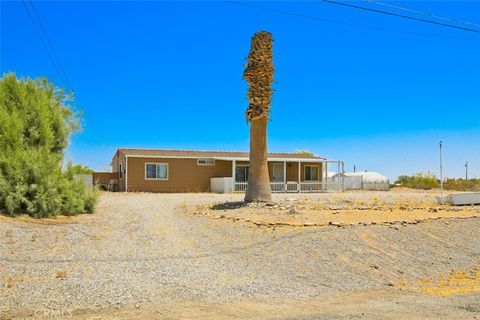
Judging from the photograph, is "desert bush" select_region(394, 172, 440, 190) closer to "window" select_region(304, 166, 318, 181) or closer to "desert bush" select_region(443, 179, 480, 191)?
"desert bush" select_region(443, 179, 480, 191)

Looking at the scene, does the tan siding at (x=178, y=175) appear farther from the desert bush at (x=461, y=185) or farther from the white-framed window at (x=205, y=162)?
the desert bush at (x=461, y=185)

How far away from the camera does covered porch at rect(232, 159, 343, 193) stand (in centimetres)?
3475

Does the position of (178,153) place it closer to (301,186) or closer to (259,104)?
(301,186)

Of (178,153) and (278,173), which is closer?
(178,153)

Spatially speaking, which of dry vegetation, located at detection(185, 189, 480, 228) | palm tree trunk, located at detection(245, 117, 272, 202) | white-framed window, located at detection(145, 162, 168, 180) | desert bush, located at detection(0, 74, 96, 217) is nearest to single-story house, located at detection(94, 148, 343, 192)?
white-framed window, located at detection(145, 162, 168, 180)

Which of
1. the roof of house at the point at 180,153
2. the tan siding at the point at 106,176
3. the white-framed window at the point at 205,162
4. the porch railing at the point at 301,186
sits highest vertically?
the roof of house at the point at 180,153

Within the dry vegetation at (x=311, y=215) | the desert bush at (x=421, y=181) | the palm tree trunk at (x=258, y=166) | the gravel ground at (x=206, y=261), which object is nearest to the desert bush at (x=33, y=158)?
the gravel ground at (x=206, y=261)

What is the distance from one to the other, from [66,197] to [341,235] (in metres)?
8.88

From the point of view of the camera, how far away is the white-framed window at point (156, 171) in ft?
107

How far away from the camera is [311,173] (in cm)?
3891

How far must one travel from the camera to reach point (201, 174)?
34250mm

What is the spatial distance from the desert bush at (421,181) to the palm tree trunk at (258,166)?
35.6m

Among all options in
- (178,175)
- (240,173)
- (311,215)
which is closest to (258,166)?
(311,215)

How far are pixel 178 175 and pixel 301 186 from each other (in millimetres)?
9167
